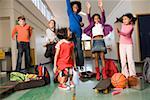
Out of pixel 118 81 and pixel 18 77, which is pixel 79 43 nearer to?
pixel 118 81

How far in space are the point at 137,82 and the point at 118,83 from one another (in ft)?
0.97

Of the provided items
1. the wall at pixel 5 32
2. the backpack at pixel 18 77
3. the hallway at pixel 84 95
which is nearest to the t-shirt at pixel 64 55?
the hallway at pixel 84 95

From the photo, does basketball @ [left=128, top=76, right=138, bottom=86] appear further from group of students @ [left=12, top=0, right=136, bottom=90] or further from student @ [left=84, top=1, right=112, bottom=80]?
student @ [left=84, top=1, right=112, bottom=80]

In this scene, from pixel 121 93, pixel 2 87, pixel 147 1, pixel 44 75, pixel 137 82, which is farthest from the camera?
pixel 147 1

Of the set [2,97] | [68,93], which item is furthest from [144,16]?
[2,97]

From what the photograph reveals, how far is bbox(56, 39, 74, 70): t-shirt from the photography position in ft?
12.1

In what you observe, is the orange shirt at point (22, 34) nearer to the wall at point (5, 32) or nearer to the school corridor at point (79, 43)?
the school corridor at point (79, 43)

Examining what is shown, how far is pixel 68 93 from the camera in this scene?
11.0 feet

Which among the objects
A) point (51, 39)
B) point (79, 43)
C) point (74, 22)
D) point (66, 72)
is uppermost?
point (74, 22)

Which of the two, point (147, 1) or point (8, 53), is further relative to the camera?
point (147, 1)

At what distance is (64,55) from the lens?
12.2 ft

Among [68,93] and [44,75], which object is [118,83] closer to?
[68,93]

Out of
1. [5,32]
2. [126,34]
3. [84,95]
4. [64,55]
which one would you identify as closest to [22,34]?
[64,55]

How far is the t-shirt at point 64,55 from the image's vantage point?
370 cm
